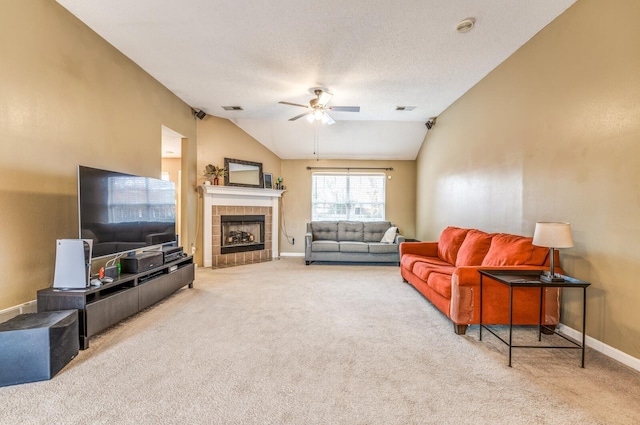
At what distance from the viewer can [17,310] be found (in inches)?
93.7

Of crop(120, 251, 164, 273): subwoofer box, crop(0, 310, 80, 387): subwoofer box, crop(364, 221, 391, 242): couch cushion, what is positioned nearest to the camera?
crop(0, 310, 80, 387): subwoofer box

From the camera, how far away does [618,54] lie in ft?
7.27

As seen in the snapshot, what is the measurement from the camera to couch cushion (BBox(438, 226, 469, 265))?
406 centimetres

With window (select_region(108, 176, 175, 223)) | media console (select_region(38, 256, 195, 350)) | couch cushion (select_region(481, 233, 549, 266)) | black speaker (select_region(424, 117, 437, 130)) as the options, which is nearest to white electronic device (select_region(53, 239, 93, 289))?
media console (select_region(38, 256, 195, 350))

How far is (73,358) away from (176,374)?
875 mm

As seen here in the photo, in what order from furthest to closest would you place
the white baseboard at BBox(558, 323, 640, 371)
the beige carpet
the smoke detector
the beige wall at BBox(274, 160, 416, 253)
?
the beige wall at BBox(274, 160, 416, 253)
the smoke detector
the white baseboard at BBox(558, 323, 640, 371)
the beige carpet

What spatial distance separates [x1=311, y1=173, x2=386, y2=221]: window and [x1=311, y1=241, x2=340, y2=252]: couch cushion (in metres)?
1.30

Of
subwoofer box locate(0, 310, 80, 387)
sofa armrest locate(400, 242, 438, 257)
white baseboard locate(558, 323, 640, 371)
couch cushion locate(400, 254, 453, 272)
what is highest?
sofa armrest locate(400, 242, 438, 257)

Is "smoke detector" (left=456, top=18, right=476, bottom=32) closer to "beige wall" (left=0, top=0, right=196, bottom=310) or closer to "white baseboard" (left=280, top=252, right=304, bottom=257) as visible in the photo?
"beige wall" (left=0, top=0, right=196, bottom=310)

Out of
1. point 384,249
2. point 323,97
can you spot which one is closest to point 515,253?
point 323,97

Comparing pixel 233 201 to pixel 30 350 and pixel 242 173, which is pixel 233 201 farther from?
pixel 30 350

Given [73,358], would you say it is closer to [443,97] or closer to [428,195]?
[443,97]

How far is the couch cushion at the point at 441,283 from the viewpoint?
2.90m

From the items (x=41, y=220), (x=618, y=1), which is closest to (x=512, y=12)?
(x=618, y=1)
